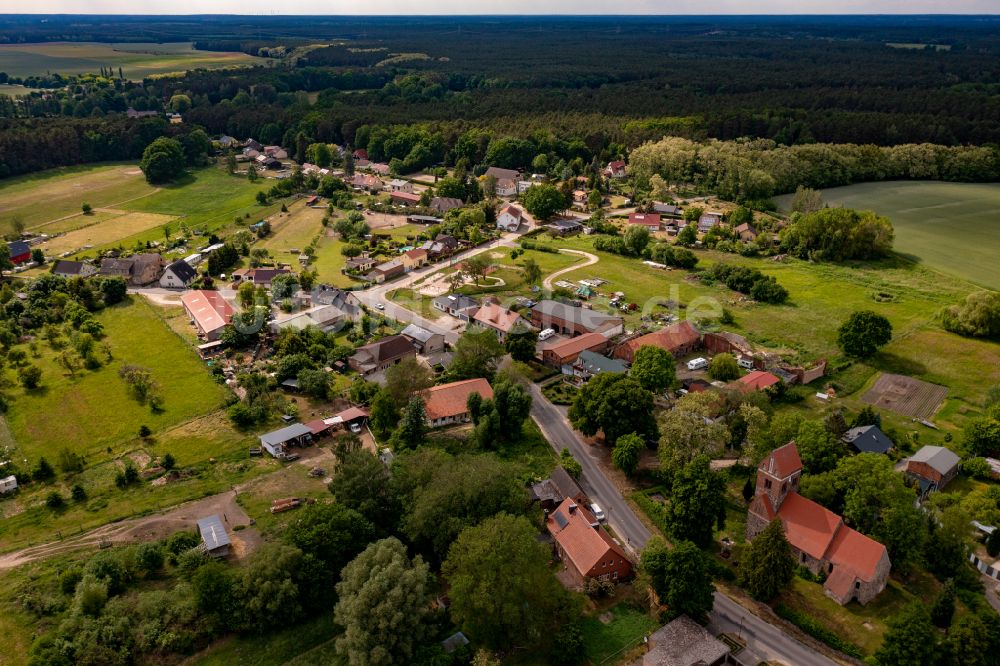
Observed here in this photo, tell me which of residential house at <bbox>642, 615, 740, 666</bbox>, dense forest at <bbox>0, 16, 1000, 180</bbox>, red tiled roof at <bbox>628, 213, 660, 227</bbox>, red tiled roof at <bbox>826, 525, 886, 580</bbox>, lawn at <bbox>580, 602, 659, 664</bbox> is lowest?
lawn at <bbox>580, 602, 659, 664</bbox>

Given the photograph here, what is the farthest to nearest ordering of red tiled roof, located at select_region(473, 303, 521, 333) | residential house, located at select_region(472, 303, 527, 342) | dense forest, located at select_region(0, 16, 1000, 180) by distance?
dense forest, located at select_region(0, 16, 1000, 180) → red tiled roof, located at select_region(473, 303, 521, 333) → residential house, located at select_region(472, 303, 527, 342)

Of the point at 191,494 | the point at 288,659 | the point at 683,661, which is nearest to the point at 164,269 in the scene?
the point at 191,494

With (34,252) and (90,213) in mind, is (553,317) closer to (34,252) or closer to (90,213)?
(34,252)

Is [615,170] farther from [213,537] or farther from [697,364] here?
[213,537]

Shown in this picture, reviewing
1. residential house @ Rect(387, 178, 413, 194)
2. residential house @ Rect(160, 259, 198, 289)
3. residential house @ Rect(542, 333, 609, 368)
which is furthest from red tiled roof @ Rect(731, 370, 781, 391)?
residential house @ Rect(387, 178, 413, 194)

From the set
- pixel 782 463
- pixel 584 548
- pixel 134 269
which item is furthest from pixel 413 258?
pixel 782 463

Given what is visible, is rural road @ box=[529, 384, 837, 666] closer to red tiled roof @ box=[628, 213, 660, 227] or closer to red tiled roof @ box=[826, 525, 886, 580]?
red tiled roof @ box=[826, 525, 886, 580]

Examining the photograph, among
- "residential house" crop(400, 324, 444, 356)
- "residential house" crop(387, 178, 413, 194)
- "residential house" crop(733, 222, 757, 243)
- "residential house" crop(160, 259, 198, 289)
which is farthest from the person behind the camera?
"residential house" crop(387, 178, 413, 194)
